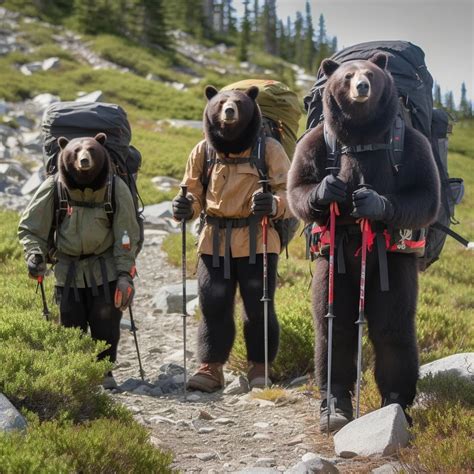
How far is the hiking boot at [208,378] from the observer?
6.59 metres

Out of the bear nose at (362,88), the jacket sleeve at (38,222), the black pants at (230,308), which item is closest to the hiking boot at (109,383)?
the black pants at (230,308)

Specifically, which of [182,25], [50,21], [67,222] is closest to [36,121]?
[67,222]

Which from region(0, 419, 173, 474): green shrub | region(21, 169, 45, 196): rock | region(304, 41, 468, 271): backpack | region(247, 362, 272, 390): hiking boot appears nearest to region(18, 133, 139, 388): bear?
region(247, 362, 272, 390): hiking boot

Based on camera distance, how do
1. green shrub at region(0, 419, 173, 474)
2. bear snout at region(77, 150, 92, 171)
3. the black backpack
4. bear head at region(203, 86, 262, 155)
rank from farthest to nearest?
the black backpack, bear head at region(203, 86, 262, 155), bear snout at region(77, 150, 92, 171), green shrub at region(0, 419, 173, 474)

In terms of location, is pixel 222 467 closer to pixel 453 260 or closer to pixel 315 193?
pixel 315 193

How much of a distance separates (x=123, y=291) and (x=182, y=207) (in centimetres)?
83

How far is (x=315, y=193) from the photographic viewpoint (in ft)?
15.9

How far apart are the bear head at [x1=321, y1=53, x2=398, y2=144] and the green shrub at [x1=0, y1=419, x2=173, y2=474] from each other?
220 cm

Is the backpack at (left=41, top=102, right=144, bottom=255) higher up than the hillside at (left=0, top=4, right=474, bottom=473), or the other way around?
the backpack at (left=41, top=102, right=144, bottom=255)

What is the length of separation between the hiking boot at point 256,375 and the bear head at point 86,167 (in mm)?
1991

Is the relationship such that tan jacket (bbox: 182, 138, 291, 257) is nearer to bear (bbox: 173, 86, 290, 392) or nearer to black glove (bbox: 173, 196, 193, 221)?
bear (bbox: 173, 86, 290, 392)

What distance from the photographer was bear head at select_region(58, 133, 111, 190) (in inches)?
247

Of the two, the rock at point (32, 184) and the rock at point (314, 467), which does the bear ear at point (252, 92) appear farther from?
the rock at point (32, 184)

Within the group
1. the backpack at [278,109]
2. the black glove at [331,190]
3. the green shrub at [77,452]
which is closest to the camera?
the green shrub at [77,452]
